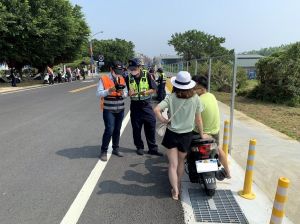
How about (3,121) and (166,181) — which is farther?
(3,121)

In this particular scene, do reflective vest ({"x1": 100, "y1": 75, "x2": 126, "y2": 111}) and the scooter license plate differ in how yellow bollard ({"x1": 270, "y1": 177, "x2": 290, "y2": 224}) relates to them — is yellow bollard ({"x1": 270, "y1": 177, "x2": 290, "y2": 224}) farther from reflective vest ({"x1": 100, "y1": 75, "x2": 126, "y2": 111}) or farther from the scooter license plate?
reflective vest ({"x1": 100, "y1": 75, "x2": 126, "y2": 111})

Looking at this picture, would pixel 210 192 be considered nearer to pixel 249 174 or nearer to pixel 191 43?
pixel 249 174

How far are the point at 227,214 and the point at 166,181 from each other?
1.33 meters

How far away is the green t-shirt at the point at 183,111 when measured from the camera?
4.59 meters

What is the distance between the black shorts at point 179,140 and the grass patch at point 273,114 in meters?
5.42

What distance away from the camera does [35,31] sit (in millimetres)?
29781

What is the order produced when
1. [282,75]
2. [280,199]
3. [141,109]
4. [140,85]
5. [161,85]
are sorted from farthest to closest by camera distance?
[282,75], [161,85], [141,109], [140,85], [280,199]

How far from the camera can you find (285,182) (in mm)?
3289

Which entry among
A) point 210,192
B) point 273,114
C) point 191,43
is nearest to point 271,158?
point 210,192

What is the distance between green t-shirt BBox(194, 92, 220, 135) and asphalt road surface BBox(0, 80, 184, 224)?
3.43 feet

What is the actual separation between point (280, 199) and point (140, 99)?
3654mm

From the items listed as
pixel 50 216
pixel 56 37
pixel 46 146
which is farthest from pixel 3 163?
pixel 56 37

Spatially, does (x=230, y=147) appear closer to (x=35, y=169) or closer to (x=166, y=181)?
(x=166, y=181)

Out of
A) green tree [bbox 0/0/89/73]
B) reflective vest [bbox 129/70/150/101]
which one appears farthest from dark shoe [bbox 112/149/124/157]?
green tree [bbox 0/0/89/73]
